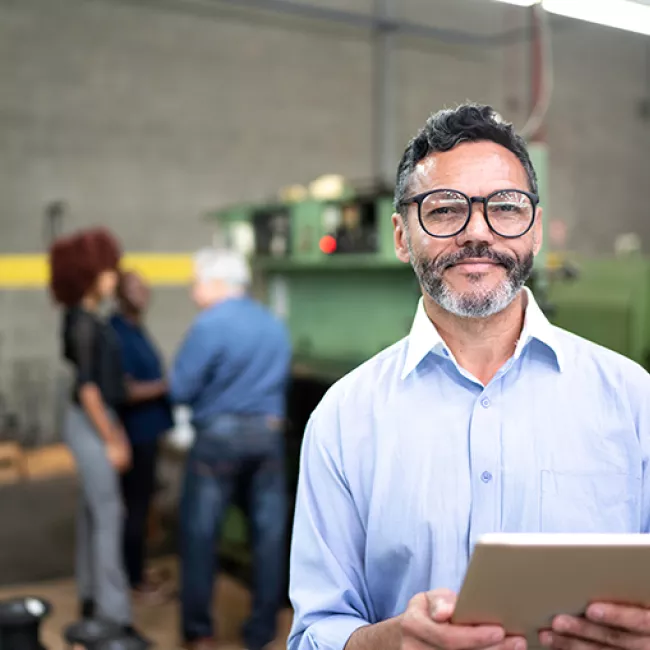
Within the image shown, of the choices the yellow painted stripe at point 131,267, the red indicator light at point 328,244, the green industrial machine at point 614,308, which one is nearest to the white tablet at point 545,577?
the green industrial machine at point 614,308

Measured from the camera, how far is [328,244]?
4.05 m

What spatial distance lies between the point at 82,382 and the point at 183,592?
938mm

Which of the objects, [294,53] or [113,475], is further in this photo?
[294,53]

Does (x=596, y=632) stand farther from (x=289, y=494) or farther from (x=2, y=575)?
(x=2, y=575)

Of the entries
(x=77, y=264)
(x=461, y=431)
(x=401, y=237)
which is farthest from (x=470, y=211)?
(x=77, y=264)

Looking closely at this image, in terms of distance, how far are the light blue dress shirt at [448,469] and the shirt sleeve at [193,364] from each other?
202 centimetres

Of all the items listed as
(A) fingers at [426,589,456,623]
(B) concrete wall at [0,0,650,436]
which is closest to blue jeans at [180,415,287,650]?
(A) fingers at [426,589,456,623]

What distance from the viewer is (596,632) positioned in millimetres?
1054

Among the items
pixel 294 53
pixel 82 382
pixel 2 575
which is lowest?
pixel 2 575

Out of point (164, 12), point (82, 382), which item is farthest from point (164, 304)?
point (82, 382)

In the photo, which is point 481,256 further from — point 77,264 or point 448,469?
point 77,264

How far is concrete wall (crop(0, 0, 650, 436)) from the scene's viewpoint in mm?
6734

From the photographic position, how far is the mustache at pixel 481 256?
119 centimetres

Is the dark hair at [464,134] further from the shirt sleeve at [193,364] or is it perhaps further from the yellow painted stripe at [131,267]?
the yellow painted stripe at [131,267]
